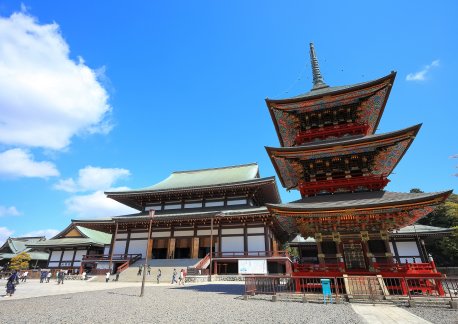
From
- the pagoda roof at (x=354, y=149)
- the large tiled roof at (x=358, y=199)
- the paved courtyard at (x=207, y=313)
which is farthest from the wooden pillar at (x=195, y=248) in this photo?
the large tiled roof at (x=358, y=199)

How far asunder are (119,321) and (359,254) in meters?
11.5

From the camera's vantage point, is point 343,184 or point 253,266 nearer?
point 343,184

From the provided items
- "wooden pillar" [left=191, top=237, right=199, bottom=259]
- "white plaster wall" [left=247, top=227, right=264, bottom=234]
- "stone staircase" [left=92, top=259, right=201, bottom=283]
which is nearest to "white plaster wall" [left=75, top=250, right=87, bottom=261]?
"stone staircase" [left=92, top=259, right=201, bottom=283]

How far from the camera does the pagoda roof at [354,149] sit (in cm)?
1169

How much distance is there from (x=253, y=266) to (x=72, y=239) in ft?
87.2

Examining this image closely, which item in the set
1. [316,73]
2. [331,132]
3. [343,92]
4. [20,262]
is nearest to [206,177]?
[316,73]

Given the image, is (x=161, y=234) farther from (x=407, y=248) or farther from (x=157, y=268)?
(x=407, y=248)

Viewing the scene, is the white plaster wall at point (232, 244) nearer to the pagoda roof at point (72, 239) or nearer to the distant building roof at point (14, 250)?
the pagoda roof at point (72, 239)

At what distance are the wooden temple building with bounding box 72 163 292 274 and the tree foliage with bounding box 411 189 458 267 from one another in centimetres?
2458

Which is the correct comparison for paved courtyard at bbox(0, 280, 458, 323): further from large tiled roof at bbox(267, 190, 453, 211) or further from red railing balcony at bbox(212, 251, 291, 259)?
red railing balcony at bbox(212, 251, 291, 259)

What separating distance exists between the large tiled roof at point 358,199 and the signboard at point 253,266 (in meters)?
9.46

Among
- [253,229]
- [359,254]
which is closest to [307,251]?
[253,229]

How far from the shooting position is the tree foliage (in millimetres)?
32812

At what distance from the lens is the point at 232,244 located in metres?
24.6
